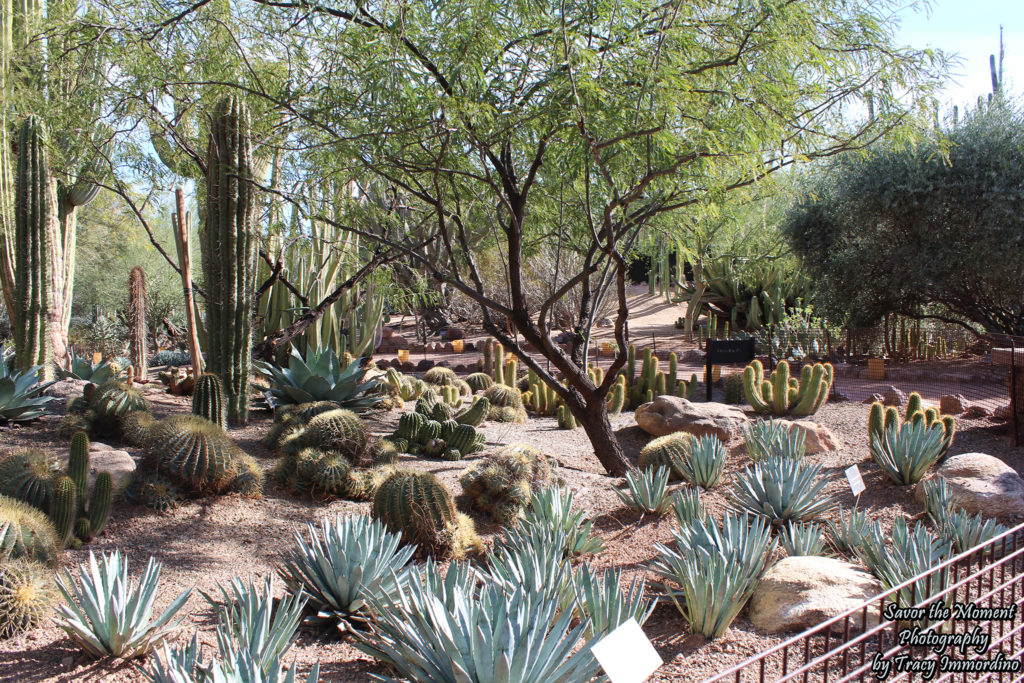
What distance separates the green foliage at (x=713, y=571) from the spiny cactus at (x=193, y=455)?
11.7ft

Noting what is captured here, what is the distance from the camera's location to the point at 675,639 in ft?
13.0

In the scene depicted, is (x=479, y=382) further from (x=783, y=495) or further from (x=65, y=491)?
(x=65, y=491)

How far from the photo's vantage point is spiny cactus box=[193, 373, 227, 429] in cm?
780

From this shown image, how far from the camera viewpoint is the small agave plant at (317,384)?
9.30m

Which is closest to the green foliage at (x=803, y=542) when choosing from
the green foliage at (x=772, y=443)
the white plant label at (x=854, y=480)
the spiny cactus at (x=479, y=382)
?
the white plant label at (x=854, y=480)

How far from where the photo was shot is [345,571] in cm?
424

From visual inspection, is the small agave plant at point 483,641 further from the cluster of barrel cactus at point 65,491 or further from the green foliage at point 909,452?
the green foliage at point 909,452

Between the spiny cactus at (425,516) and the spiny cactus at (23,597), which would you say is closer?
the spiny cactus at (23,597)

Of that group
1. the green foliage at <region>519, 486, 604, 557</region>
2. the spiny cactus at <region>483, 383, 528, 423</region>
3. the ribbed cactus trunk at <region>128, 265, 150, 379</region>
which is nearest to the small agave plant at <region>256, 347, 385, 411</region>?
the spiny cactus at <region>483, 383, 528, 423</region>

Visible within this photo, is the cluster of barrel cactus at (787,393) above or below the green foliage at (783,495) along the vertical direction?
above

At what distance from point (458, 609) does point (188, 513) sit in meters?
3.75

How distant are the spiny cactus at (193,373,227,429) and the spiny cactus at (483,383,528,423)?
401cm

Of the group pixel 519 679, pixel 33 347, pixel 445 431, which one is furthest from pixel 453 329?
pixel 519 679

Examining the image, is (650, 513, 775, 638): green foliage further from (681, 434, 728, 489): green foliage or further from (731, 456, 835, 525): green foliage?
(681, 434, 728, 489): green foliage
